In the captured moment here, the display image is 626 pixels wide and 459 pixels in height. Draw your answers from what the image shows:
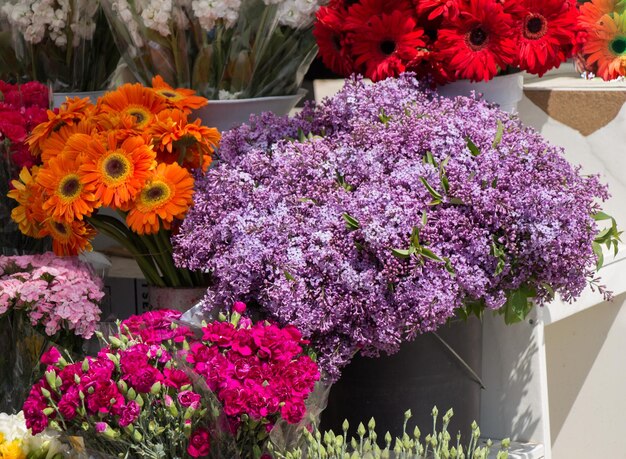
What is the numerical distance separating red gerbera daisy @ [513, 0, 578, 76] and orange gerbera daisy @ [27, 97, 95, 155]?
82cm

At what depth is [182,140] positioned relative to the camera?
1.97 meters

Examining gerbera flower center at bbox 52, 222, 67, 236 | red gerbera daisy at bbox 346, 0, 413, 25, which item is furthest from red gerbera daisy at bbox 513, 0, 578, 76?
gerbera flower center at bbox 52, 222, 67, 236

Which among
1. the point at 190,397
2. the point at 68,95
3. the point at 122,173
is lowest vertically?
the point at 190,397

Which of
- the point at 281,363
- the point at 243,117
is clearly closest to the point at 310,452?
the point at 281,363

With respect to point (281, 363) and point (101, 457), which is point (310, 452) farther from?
point (101, 457)

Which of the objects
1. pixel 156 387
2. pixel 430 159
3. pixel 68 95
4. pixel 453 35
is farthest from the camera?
pixel 68 95

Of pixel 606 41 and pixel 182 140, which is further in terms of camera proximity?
pixel 606 41

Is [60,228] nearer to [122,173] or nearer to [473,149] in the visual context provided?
[122,173]

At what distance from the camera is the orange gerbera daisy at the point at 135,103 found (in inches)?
78.7

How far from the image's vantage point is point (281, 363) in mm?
1482

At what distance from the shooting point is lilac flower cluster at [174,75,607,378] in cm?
165

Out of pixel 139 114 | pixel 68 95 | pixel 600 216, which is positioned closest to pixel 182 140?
pixel 139 114

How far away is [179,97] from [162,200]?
28 cm

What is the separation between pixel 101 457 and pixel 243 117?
0.92 metres
